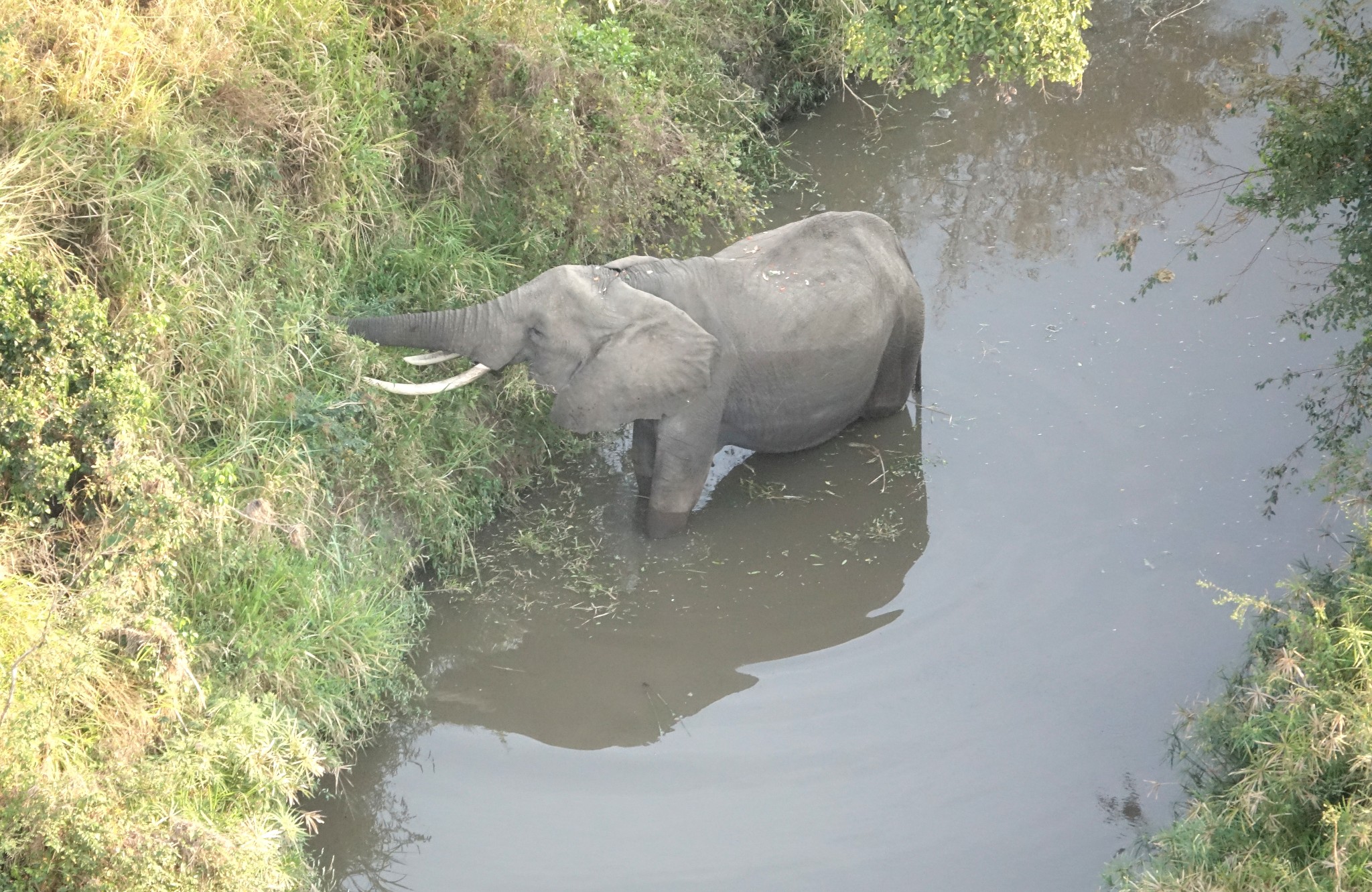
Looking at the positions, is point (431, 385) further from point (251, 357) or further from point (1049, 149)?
point (1049, 149)

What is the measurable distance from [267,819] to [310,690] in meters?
0.71

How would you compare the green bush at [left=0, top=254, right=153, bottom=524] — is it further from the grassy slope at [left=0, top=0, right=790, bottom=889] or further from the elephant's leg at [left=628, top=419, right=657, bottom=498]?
the elephant's leg at [left=628, top=419, right=657, bottom=498]

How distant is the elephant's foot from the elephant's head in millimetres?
605

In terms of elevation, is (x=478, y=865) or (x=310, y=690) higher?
(x=310, y=690)

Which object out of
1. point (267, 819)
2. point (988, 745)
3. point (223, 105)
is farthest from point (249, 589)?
point (988, 745)

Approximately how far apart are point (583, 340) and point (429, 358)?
0.85 m

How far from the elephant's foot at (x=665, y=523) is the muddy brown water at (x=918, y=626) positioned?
0.07m

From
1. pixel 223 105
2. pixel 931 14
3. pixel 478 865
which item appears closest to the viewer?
pixel 478 865

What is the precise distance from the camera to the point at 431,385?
7.05m

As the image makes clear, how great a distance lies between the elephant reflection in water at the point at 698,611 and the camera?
6805 mm

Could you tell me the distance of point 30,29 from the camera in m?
6.57

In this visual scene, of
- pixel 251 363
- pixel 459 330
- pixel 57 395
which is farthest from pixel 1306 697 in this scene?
pixel 57 395

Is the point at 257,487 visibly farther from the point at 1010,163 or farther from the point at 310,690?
the point at 1010,163

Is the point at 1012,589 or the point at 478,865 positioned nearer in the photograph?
the point at 478,865
